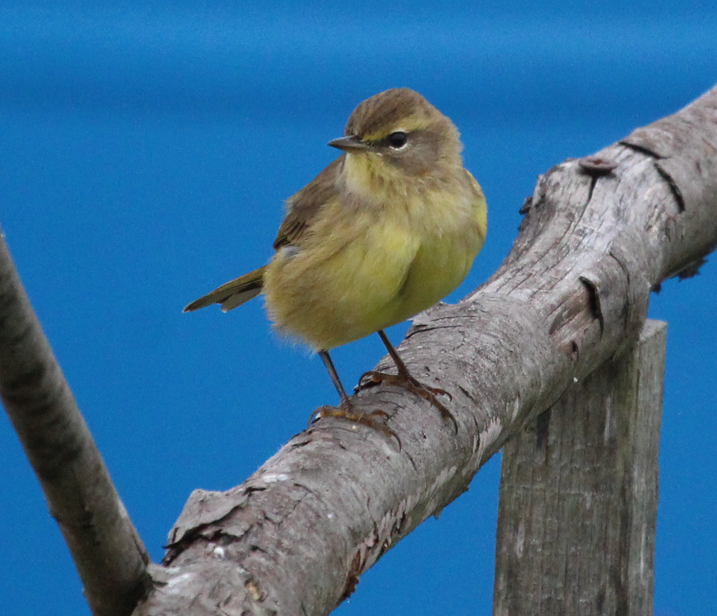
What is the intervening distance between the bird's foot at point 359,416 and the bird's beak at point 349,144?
1.92 ft

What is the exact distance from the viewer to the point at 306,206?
94.1 inches

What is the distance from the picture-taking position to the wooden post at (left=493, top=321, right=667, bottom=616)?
104 inches

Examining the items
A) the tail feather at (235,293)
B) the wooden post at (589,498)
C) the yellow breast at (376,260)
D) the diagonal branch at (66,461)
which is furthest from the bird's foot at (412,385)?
the diagonal branch at (66,461)

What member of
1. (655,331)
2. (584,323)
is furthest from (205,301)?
(655,331)

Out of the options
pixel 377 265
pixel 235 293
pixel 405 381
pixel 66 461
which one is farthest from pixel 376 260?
pixel 66 461

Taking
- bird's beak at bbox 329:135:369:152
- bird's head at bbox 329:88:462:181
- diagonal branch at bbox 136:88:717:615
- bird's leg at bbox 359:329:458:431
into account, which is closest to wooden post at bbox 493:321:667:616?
diagonal branch at bbox 136:88:717:615

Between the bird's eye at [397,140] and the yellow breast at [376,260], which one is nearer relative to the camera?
the yellow breast at [376,260]

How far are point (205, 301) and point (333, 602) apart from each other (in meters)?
1.33

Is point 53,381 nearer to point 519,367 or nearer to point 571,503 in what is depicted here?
point 519,367

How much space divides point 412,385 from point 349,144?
22.7 inches

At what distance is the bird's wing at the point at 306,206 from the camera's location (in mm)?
2336

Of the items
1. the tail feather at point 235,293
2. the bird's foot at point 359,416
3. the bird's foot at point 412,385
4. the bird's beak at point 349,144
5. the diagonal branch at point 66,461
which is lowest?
the diagonal branch at point 66,461

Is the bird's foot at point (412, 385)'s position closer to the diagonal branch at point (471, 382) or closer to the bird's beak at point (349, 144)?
the diagonal branch at point (471, 382)

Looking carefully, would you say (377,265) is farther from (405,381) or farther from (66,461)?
(66,461)
